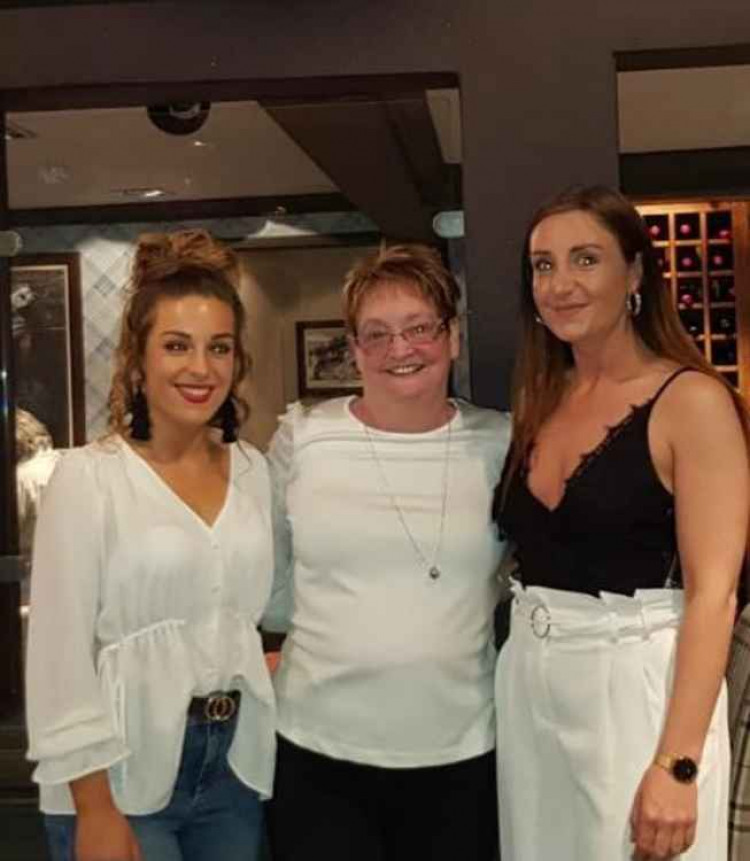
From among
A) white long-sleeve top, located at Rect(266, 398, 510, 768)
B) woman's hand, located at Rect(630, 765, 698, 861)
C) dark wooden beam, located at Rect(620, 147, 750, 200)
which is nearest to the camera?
woman's hand, located at Rect(630, 765, 698, 861)

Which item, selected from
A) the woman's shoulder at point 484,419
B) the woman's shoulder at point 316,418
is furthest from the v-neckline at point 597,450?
the woman's shoulder at point 316,418

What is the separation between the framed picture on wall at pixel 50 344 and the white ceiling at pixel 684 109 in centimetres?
142

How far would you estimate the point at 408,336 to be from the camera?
5.51ft

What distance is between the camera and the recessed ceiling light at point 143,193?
2711 mm

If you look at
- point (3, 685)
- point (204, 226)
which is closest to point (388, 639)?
point (3, 685)

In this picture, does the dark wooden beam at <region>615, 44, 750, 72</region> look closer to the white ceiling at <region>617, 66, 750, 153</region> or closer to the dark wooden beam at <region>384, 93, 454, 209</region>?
the dark wooden beam at <region>384, 93, 454, 209</region>

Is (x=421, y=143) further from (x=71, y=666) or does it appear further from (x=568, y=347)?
(x=71, y=666)

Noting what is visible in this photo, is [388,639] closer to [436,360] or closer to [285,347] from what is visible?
[436,360]

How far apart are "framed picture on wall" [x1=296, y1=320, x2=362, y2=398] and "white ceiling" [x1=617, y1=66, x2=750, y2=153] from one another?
1124mm

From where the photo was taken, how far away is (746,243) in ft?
15.5

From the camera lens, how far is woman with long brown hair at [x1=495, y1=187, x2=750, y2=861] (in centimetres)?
142

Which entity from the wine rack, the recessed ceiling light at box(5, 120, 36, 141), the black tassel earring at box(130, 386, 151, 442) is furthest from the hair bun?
the wine rack

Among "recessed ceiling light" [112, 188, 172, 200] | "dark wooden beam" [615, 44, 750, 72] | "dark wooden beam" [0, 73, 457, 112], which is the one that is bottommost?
"recessed ceiling light" [112, 188, 172, 200]

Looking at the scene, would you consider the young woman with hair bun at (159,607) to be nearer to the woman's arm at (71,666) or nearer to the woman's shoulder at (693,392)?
the woman's arm at (71,666)
